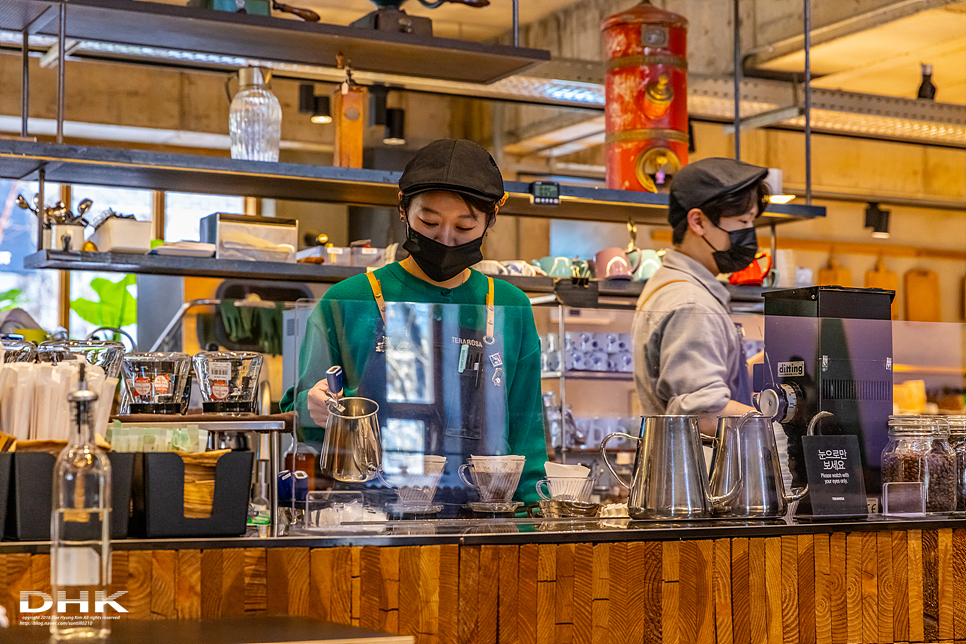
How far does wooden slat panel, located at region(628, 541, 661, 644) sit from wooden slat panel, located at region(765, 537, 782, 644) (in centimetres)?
19

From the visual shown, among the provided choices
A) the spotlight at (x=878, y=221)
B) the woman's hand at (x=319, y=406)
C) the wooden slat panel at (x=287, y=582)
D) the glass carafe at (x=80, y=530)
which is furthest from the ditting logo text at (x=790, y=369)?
the spotlight at (x=878, y=221)

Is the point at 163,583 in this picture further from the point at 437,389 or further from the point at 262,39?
the point at 262,39

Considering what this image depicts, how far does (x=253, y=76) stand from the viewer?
4.07 meters

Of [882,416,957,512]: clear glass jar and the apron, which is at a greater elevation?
the apron

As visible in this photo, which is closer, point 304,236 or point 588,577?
point 588,577

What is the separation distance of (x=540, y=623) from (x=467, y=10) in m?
5.78

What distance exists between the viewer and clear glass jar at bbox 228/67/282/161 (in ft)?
13.2

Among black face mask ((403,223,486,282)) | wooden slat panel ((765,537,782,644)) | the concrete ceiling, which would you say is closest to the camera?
wooden slat panel ((765,537,782,644))

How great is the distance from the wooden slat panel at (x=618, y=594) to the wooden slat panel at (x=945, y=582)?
1.95ft

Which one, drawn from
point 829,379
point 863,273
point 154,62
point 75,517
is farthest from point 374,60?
point 863,273

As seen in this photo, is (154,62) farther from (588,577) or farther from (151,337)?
(588,577)

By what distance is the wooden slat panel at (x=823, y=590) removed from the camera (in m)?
1.82

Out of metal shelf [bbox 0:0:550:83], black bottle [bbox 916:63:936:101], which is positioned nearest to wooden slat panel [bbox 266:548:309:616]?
metal shelf [bbox 0:0:550:83]

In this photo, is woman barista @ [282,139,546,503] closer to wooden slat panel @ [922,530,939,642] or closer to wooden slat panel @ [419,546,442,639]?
wooden slat panel @ [419,546,442,639]
